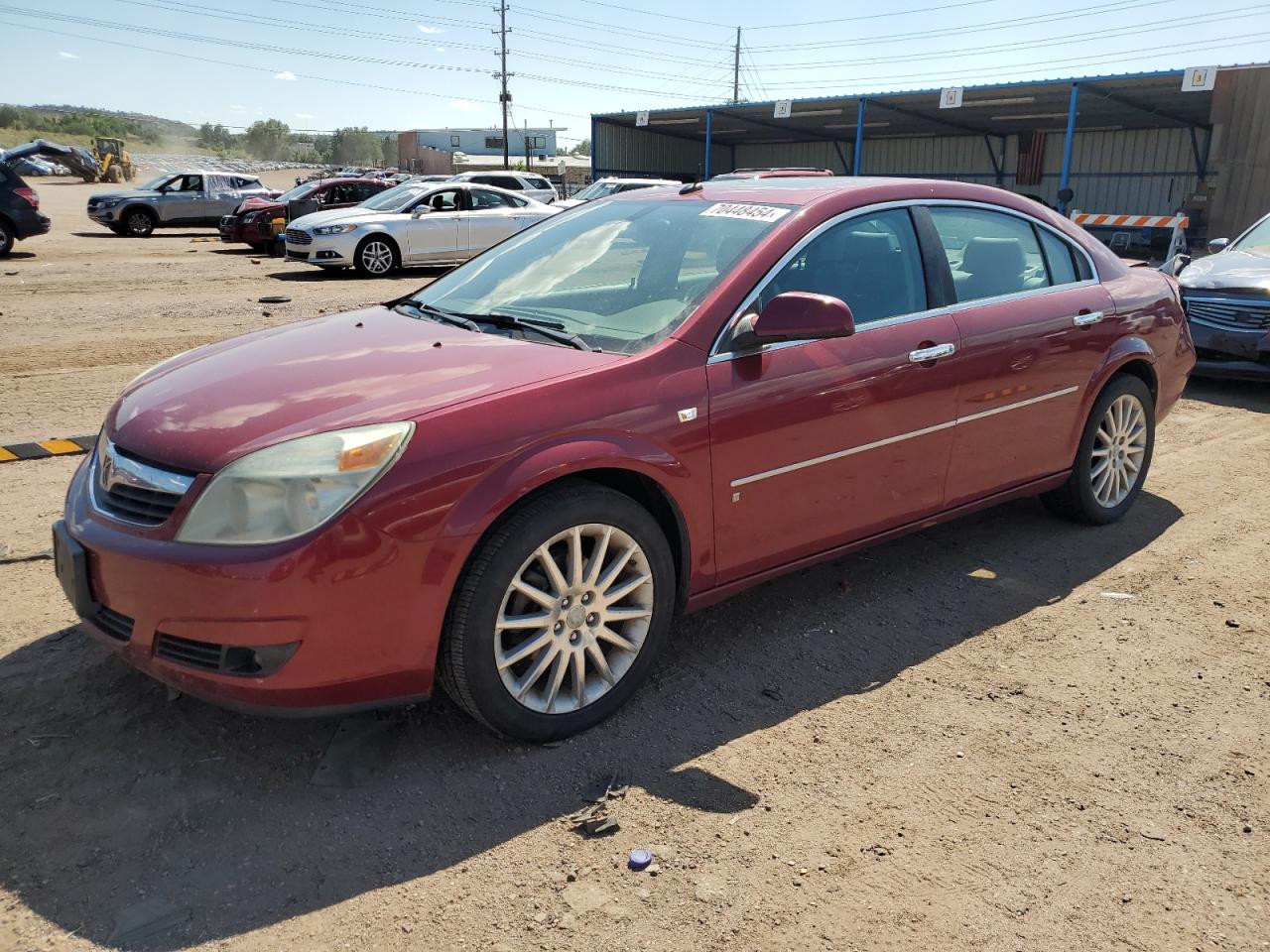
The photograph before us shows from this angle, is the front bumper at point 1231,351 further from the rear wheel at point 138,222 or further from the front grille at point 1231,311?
the rear wheel at point 138,222

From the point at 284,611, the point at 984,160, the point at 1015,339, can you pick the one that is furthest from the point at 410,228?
the point at 984,160

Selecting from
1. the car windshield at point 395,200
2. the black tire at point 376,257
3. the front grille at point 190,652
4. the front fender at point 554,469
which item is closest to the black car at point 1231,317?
the front fender at point 554,469

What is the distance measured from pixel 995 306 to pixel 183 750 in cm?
351

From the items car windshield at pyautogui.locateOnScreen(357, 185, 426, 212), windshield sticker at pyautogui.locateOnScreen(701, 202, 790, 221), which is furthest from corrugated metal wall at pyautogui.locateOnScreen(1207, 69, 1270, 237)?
windshield sticker at pyautogui.locateOnScreen(701, 202, 790, 221)

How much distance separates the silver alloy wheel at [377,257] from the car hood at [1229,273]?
40.2 feet

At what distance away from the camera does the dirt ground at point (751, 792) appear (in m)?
2.41

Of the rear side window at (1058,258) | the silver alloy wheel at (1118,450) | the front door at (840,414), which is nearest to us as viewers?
the front door at (840,414)

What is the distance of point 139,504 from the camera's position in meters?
2.82

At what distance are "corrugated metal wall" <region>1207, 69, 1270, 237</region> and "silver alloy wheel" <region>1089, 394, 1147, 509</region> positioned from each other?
730 inches

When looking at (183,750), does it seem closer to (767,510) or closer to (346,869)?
(346,869)

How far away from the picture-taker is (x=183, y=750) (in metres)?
3.01

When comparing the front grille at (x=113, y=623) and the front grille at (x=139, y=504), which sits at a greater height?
the front grille at (x=139, y=504)

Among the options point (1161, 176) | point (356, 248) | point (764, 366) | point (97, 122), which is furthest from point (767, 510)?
point (97, 122)

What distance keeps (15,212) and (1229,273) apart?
735 inches
